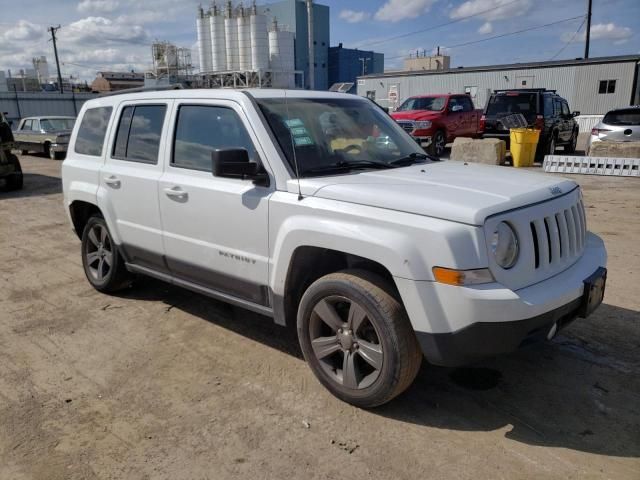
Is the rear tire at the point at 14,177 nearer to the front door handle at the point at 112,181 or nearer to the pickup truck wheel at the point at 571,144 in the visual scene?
the front door handle at the point at 112,181

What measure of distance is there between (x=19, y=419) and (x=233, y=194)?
6.31 ft

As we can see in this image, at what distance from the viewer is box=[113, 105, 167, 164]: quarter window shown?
4.38 metres

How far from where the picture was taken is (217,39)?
4025cm

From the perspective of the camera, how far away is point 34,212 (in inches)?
401

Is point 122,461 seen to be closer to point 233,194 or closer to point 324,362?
point 324,362

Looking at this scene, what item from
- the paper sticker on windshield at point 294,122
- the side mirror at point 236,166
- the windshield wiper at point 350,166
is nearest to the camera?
the side mirror at point 236,166

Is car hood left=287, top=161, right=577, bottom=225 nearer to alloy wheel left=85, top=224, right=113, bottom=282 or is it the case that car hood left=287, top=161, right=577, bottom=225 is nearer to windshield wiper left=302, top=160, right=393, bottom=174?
windshield wiper left=302, top=160, right=393, bottom=174

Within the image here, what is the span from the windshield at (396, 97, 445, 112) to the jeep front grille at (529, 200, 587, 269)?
14.0 m

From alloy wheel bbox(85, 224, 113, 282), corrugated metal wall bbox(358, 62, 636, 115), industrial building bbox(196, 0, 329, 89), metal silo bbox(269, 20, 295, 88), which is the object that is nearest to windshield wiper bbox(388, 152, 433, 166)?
alloy wheel bbox(85, 224, 113, 282)

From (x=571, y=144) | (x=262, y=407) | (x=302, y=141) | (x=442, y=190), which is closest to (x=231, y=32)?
(x=571, y=144)

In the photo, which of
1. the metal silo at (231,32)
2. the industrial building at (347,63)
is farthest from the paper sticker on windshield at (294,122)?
the industrial building at (347,63)

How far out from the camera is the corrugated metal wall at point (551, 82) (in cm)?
3156

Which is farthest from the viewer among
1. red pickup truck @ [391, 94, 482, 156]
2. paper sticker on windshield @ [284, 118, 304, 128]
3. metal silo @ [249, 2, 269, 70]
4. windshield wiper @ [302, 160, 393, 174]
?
metal silo @ [249, 2, 269, 70]

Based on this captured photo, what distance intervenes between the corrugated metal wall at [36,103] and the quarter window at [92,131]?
32294mm
